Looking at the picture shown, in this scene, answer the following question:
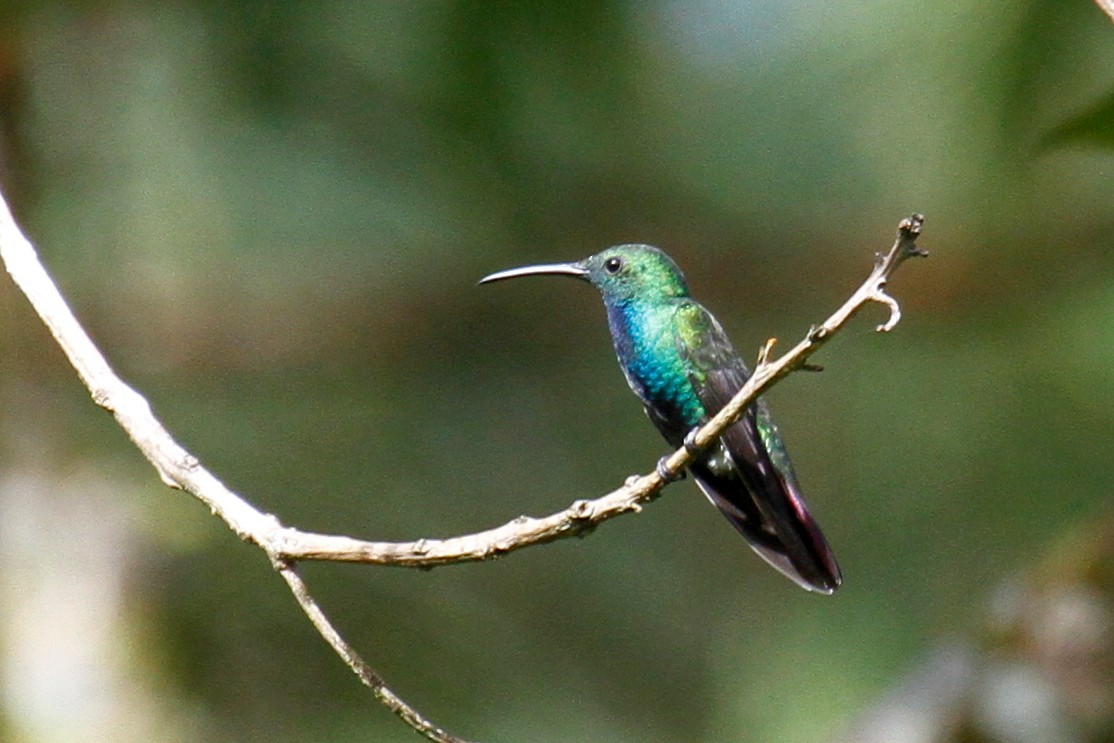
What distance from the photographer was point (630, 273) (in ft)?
8.49

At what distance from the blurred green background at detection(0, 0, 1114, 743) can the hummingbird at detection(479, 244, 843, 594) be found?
1.35m

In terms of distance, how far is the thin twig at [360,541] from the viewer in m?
1.39

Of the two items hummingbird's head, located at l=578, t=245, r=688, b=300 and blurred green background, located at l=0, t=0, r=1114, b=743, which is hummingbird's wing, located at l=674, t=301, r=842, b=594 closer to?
hummingbird's head, located at l=578, t=245, r=688, b=300

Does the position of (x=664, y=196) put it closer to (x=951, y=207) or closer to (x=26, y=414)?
(x=951, y=207)

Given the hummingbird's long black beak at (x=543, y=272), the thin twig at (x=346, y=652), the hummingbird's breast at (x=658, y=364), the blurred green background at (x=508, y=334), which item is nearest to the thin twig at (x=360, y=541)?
the thin twig at (x=346, y=652)

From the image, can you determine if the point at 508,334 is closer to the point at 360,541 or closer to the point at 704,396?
the point at 704,396

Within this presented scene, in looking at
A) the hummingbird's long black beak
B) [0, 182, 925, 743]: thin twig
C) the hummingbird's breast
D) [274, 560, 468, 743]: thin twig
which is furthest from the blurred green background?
[274, 560, 468, 743]: thin twig

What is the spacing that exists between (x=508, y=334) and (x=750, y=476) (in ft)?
8.60

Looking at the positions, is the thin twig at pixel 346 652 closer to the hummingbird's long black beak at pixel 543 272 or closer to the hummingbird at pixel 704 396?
the hummingbird at pixel 704 396

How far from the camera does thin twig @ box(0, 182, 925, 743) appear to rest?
1.39 meters

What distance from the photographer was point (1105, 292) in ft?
15.7

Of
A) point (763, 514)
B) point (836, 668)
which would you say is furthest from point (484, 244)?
point (763, 514)

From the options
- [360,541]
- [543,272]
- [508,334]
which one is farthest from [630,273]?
[508,334]

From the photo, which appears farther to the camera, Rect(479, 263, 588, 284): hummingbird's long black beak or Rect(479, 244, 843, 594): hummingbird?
Rect(479, 263, 588, 284): hummingbird's long black beak
